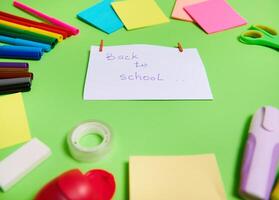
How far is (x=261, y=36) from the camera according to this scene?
0.75 m

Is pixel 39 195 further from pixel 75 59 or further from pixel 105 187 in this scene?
pixel 75 59

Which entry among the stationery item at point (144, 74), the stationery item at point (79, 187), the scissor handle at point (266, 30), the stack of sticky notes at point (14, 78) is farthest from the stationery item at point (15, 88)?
the scissor handle at point (266, 30)

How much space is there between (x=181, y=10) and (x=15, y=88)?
1.56 feet

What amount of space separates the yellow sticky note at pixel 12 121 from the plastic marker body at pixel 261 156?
353 mm

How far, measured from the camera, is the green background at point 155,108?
1.65 feet

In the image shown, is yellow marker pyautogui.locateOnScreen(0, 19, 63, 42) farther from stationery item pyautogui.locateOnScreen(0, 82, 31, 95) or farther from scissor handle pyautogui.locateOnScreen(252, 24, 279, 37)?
scissor handle pyautogui.locateOnScreen(252, 24, 279, 37)

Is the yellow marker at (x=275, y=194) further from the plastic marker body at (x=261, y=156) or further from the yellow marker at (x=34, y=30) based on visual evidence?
the yellow marker at (x=34, y=30)

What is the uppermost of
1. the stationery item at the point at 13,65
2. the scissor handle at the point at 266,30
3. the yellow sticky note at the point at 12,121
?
the scissor handle at the point at 266,30

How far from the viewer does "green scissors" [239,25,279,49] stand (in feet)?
2.40

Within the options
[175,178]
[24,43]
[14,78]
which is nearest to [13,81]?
[14,78]

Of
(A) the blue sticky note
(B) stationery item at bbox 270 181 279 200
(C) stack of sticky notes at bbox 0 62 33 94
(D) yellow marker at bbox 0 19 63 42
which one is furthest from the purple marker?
(B) stationery item at bbox 270 181 279 200

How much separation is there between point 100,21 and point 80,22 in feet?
0.17

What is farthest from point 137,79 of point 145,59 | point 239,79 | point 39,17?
point 39,17

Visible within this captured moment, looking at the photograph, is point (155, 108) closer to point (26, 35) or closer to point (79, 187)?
point (79, 187)
